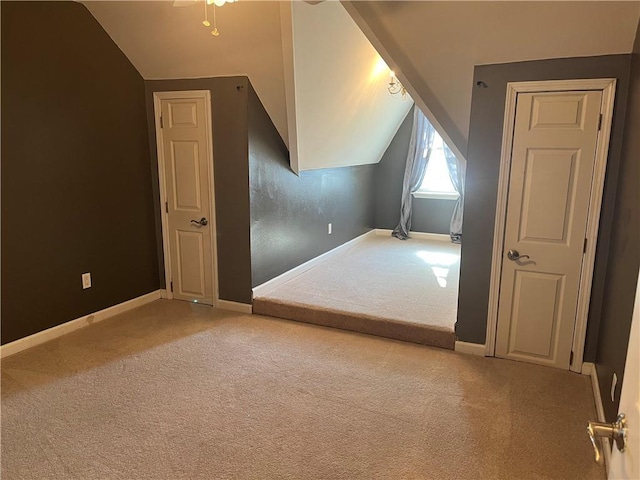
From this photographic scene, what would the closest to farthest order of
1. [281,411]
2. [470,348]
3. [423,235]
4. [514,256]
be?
[281,411] → [514,256] → [470,348] → [423,235]

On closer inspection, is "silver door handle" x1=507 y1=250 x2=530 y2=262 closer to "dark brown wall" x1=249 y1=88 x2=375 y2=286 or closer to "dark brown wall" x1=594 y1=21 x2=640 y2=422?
"dark brown wall" x1=594 y1=21 x2=640 y2=422

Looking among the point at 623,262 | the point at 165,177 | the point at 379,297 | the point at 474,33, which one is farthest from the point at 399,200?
the point at 623,262

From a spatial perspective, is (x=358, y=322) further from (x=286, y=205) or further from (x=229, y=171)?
(x=229, y=171)

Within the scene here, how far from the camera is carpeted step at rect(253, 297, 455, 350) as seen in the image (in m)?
3.53

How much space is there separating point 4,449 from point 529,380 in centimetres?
310

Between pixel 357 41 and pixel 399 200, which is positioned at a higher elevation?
pixel 357 41

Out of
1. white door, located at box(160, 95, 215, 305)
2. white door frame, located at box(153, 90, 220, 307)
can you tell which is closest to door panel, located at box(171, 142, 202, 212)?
white door, located at box(160, 95, 215, 305)

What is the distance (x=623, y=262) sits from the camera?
7.97 ft

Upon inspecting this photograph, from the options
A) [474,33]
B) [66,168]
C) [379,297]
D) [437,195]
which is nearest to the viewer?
[474,33]

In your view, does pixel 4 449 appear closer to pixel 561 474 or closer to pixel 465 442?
pixel 465 442

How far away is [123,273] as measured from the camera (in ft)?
13.8

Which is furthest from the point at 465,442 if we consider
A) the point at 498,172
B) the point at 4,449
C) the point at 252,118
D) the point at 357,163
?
the point at 357,163

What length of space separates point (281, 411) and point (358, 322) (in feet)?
4.20

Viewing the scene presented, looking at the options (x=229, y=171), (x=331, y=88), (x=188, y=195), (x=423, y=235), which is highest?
(x=331, y=88)
